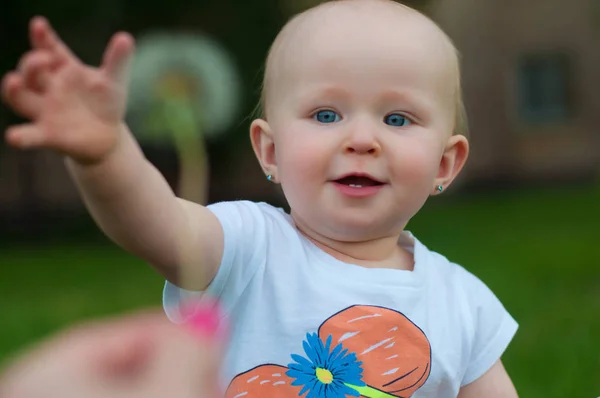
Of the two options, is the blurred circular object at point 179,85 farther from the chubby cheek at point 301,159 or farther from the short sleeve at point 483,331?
the short sleeve at point 483,331

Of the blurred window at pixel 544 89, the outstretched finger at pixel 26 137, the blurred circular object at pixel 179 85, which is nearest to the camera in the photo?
the outstretched finger at pixel 26 137

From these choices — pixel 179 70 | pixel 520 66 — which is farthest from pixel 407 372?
pixel 520 66

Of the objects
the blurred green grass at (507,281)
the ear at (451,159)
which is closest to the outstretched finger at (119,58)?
the ear at (451,159)

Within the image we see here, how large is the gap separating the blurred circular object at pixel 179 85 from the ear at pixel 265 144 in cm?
36

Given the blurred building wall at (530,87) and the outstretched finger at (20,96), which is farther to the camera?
the blurred building wall at (530,87)

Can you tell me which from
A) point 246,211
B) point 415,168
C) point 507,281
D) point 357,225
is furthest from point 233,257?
point 507,281

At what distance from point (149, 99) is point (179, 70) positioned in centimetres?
7

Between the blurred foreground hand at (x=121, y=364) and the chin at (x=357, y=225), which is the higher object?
the blurred foreground hand at (x=121, y=364)

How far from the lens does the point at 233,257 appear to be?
1447 millimetres

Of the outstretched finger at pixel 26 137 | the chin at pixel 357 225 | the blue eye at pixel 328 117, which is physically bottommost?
the chin at pixel 357 225

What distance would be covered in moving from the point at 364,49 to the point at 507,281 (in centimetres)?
379

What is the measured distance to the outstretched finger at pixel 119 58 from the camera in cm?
98

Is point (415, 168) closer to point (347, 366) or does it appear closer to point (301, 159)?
point (301, 159)

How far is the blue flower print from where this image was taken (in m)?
1.49
